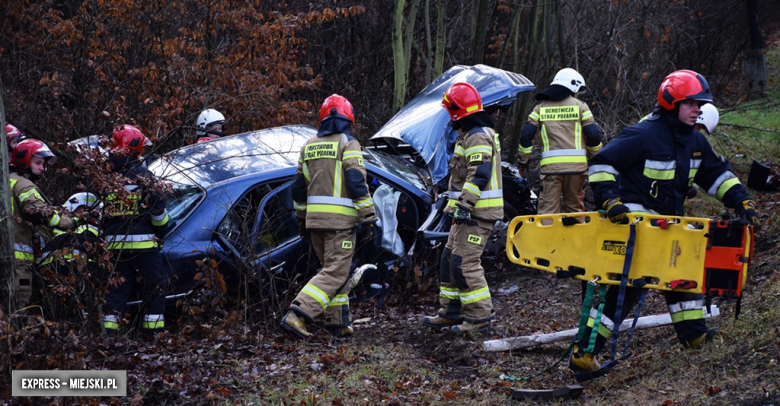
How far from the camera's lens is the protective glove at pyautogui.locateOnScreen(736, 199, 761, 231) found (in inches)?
166

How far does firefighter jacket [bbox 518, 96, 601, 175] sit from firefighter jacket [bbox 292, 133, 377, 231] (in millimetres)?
2366

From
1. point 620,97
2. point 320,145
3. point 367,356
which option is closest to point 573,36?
point 620,97

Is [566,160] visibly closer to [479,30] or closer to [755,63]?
[479,30]

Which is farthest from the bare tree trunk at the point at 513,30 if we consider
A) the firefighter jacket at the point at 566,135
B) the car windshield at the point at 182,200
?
the car windshield at the point at 182,200

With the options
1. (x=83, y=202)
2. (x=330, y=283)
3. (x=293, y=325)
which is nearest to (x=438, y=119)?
(x=330, y=283)

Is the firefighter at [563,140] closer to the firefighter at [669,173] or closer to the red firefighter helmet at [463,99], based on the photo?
the red firefighter helmet at [463,99]

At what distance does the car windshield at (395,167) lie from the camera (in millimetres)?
6711

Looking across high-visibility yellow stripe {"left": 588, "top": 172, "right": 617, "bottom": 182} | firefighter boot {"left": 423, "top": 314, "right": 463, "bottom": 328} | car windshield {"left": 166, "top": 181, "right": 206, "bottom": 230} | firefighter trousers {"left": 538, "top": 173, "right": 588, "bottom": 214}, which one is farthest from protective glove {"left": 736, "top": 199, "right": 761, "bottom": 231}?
car windshield {"left": 166, "top": 181, "right": 206, "bottom": 230}

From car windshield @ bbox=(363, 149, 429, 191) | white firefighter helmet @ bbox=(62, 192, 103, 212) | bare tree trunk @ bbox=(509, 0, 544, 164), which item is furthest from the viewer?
bare tree trunk @ bbox=(509, 0, 544, 164)

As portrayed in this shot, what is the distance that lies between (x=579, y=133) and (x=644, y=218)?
299 centimetres

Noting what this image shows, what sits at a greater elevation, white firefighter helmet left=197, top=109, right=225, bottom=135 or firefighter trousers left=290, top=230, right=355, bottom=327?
white firefighter helmet left=197, top=109, right=225, bottom=135

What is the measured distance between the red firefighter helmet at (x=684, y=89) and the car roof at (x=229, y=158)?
10.5 ft

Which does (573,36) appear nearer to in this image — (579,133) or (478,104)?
(579,133)

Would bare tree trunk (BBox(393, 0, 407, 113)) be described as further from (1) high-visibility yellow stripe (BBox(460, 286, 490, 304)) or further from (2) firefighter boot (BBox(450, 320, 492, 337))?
(2) firefighter boot (BBox(450, 320, 492, 337))
